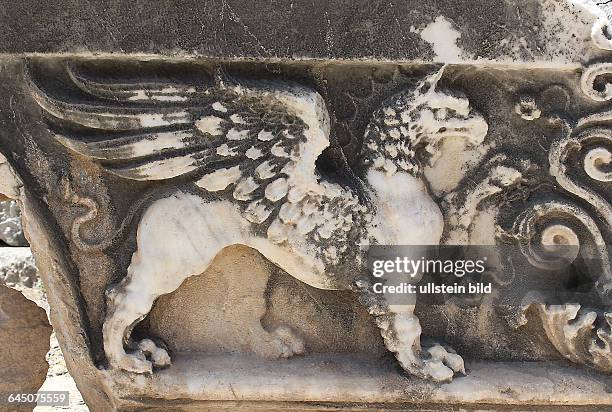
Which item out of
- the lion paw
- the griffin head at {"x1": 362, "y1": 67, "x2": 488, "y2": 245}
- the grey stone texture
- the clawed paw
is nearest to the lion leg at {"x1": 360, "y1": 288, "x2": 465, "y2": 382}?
the clawed paw

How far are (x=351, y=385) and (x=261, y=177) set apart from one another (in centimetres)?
61

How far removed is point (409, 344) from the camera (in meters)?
1.92

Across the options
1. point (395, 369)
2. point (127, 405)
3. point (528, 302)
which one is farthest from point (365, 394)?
point (127, 405)

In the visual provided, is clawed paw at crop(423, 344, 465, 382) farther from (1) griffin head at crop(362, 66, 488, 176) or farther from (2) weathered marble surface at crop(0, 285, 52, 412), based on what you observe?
(2) weathered marble surface at crop(0, 285, 52, 412)

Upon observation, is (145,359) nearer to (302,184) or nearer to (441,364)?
(302,184)

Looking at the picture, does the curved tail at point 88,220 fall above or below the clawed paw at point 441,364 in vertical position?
above

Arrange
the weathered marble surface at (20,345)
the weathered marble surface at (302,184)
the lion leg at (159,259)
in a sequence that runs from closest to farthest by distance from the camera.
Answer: the weathered marble surface at (302,184) < the lion leg at (159,259) < the weathered marble surface at (20,345)

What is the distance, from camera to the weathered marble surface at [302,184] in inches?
68.7

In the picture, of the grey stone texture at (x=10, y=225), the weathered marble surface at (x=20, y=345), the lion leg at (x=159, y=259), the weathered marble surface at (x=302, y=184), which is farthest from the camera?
the grey stone texture at (x=10, y=225)

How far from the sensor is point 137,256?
6.24 feet

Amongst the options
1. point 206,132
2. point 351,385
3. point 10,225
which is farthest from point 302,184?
point 10,225

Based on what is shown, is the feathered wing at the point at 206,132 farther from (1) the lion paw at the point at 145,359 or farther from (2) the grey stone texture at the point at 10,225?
(2) the grey stone texture at the point at 10,225

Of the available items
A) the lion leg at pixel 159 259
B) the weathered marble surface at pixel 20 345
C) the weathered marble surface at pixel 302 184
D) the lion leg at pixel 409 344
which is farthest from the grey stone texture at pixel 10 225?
the lion leg at pixel 409 344

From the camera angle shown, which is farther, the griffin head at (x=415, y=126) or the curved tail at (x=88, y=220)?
the curved tail at (x=88, y=220)
